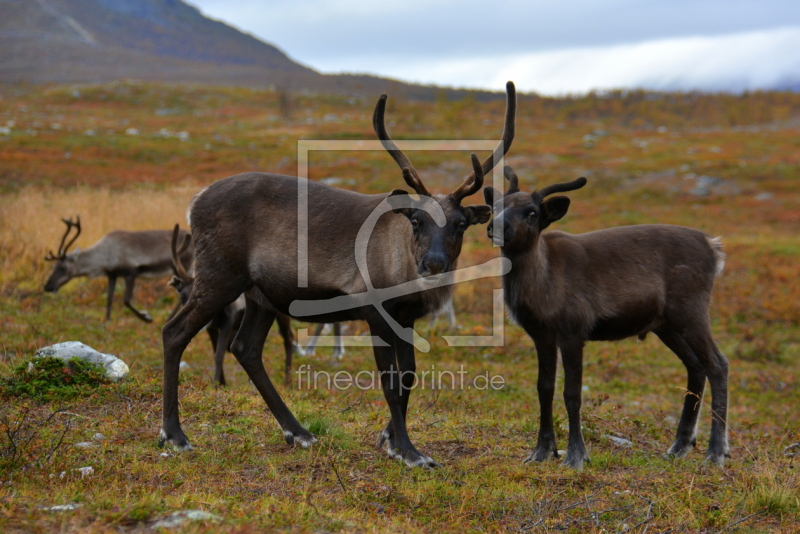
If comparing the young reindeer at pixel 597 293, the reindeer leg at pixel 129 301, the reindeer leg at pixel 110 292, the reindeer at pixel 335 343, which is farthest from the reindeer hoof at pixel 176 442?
Result: the reindeer leg at pixel 110 292

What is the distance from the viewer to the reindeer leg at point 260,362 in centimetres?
622

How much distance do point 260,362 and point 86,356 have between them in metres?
2.15

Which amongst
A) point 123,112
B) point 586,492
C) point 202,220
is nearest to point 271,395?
point 202,220

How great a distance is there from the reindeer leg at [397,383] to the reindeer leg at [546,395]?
112 centimetres

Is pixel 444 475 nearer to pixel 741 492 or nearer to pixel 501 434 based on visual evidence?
pixel 501 434

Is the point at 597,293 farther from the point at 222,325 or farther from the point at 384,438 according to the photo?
the point at 222,325

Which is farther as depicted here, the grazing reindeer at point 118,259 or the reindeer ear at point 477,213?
the grazing reindeer at point 118,259

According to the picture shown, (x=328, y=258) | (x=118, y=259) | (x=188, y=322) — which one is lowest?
(x=118, y=259)

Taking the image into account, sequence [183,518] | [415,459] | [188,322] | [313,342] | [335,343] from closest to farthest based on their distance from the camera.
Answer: [183,518], [415,459], [188,322], [335,343], [313,342]

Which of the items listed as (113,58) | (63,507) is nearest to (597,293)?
(63,507)

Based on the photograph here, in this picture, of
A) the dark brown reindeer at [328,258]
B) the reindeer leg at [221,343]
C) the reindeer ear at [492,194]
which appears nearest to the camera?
the dark brown reindeer at [328,258]

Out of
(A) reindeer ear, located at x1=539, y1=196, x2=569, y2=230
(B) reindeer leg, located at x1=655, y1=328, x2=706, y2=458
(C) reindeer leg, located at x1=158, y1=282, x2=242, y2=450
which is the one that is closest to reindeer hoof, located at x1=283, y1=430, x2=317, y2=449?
(C) reindeer leg, located at x1=158, y1=282, x2=242, y2=450

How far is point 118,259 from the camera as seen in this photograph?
14.4 meters

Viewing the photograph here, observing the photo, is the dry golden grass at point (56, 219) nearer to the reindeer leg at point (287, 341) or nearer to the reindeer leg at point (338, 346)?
the reindeer leg at point (338, 346)
